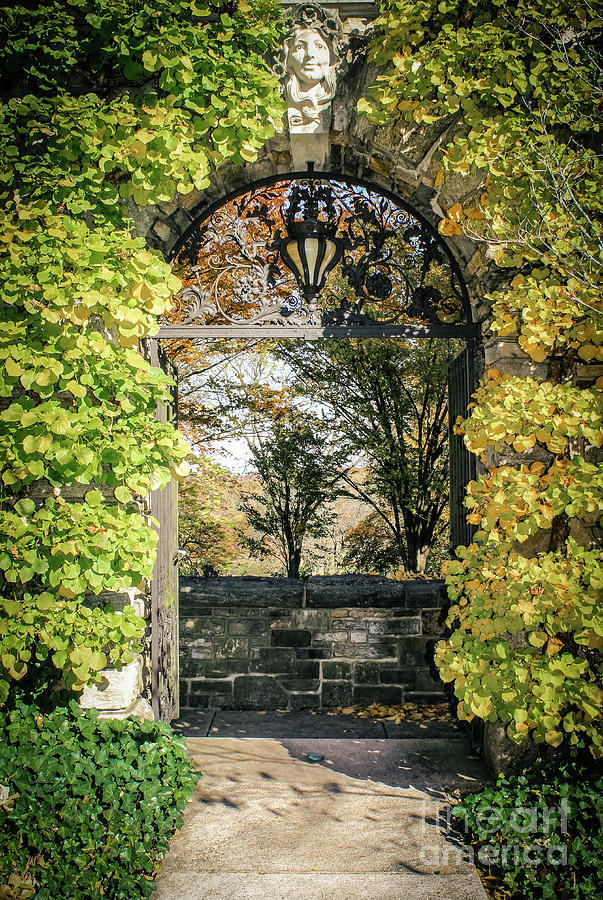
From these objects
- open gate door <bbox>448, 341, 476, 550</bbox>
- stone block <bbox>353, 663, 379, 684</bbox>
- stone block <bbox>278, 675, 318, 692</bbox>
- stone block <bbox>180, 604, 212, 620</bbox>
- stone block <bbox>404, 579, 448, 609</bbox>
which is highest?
open gate door <bbox>448, 341, 476, 550</bbox>

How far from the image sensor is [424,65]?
9.55 ft

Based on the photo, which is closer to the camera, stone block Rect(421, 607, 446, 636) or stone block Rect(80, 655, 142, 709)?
stone block Rect(80, 655, 142, 709)

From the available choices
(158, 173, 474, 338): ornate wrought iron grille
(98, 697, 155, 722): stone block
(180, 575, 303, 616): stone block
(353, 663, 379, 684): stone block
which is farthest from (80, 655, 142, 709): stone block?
(353, 663, 379, 684): stone block

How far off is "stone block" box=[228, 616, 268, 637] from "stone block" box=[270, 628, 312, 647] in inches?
3.6

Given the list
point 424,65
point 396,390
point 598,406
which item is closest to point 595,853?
point 598,406

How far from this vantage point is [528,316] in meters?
2.83

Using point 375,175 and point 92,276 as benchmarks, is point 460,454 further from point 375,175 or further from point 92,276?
point 92,276

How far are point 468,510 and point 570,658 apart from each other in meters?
1.23

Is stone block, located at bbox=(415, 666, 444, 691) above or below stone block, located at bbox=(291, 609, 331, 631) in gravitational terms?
below

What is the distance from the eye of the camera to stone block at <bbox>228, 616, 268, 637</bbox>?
5.10 meters

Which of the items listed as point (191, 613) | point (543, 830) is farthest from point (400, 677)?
point (543, 830)

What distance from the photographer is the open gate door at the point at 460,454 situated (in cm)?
354

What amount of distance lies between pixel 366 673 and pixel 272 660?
797 mm

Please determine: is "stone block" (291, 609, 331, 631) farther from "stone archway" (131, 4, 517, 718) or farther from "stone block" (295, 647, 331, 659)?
"stone archway" (131, 4, 517, 718)
